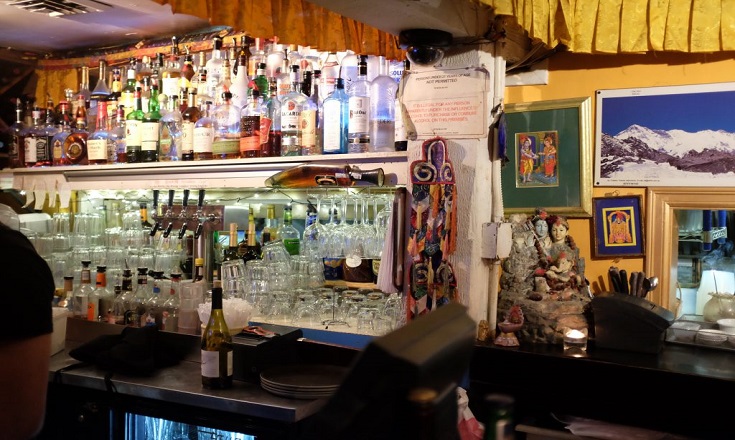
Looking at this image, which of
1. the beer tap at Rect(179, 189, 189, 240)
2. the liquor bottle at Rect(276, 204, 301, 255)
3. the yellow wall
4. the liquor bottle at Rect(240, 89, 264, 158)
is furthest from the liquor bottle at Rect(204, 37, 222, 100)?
the yellow wall

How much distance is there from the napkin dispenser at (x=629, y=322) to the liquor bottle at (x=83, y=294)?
280cm

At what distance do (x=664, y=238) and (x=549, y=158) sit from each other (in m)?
0.62

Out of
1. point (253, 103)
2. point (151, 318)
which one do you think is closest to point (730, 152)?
point (253, 103)

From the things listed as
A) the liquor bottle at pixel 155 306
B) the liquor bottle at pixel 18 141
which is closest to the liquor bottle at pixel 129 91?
the liquor bottle at pixel 18 141

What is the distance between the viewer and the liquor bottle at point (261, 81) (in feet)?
12.0

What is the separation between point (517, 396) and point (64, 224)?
339 cm

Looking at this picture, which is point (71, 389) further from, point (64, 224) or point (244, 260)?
point (64, 224)

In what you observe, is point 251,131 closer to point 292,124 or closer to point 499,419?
point 292,124

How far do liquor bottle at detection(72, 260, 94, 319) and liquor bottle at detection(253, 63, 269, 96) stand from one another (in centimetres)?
143

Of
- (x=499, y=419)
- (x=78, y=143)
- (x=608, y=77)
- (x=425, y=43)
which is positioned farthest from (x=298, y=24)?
(x=499, y=419)

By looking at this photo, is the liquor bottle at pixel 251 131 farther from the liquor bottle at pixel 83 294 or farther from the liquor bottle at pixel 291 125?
the liquor bottle at pixel 83 294

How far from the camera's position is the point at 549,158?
126 inches

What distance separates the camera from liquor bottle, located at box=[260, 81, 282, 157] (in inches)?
136

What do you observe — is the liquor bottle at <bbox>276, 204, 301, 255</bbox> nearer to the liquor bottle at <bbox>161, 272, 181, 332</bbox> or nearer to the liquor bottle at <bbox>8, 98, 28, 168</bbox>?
the liquor bottle at <bbox>161, 272, 181, 332</bbox>
